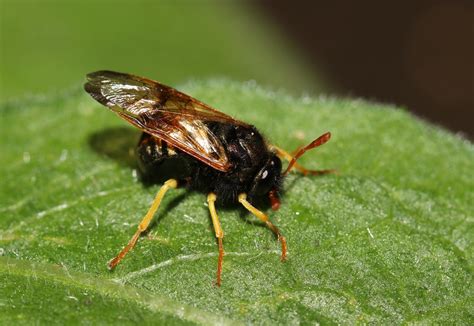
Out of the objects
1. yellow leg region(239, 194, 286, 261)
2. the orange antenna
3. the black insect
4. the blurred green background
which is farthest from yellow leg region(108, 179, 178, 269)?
the blurred green background

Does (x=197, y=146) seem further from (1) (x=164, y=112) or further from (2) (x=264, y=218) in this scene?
(2) (x=264, y=218)

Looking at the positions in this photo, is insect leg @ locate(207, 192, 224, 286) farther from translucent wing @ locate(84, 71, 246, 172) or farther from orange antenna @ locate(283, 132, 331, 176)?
orange antenna @ locate(283, 132, 331, 176)

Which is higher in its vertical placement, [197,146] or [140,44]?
[197,146]

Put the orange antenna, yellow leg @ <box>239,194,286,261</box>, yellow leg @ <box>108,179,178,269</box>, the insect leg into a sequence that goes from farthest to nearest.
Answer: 1. the orange antenna
2. yellow leg @ <box>239,194,286,261</box>
3. yellow leg @ <box>108,179,178,269</box>
4. the insect leg

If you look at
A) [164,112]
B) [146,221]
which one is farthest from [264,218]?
[164,112]

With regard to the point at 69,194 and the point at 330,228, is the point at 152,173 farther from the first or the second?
the point at 330,228

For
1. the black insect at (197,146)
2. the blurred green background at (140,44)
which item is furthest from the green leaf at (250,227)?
the blurred green background at (140,44)

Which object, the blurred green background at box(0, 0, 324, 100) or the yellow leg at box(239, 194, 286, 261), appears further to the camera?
the blurred green background at box(0, 0, 324, 100)
